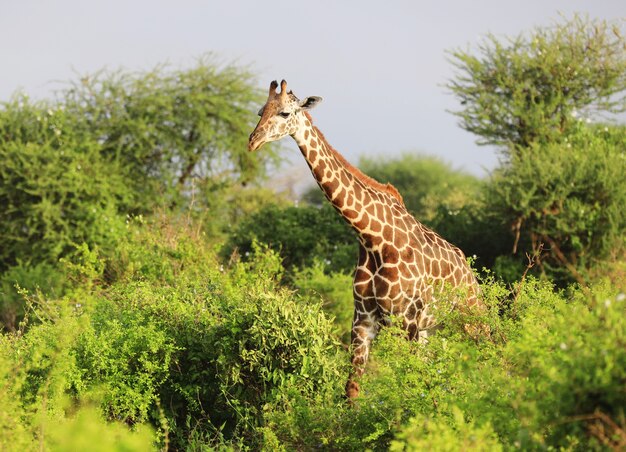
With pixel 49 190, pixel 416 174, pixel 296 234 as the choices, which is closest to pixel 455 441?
pixel 296 234

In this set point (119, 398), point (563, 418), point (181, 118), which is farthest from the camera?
point (181, 118)

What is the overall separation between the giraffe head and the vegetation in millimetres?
1620

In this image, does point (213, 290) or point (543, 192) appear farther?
point (543, 192)

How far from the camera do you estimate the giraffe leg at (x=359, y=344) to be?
9242 millimetres

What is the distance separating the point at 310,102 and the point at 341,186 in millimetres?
850

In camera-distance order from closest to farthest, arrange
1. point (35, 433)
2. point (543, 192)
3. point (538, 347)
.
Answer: point (538, 347)
point (35, 433)
point (543, 192)

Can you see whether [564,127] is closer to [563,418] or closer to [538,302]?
[538,302]

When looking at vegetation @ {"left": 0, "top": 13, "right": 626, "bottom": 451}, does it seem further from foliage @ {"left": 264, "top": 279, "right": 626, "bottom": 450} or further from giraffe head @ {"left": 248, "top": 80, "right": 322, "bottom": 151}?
giraffe head @ {"left": 248, "top": 80, "right": 322, "bottom": 151}

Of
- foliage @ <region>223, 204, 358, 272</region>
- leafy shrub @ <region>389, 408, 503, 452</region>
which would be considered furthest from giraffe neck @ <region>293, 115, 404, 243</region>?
foliage @ <region>223, 204, 358, 272</region>

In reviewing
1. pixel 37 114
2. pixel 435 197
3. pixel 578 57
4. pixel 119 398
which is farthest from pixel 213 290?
pixel 435 197

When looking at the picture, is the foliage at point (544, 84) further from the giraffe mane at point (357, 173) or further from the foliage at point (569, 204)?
the giraffe mane at point (357, 173)

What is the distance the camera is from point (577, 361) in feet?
18.2

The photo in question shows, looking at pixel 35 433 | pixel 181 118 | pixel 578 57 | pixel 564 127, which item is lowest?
pixel 35 433

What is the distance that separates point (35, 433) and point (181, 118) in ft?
59.2
